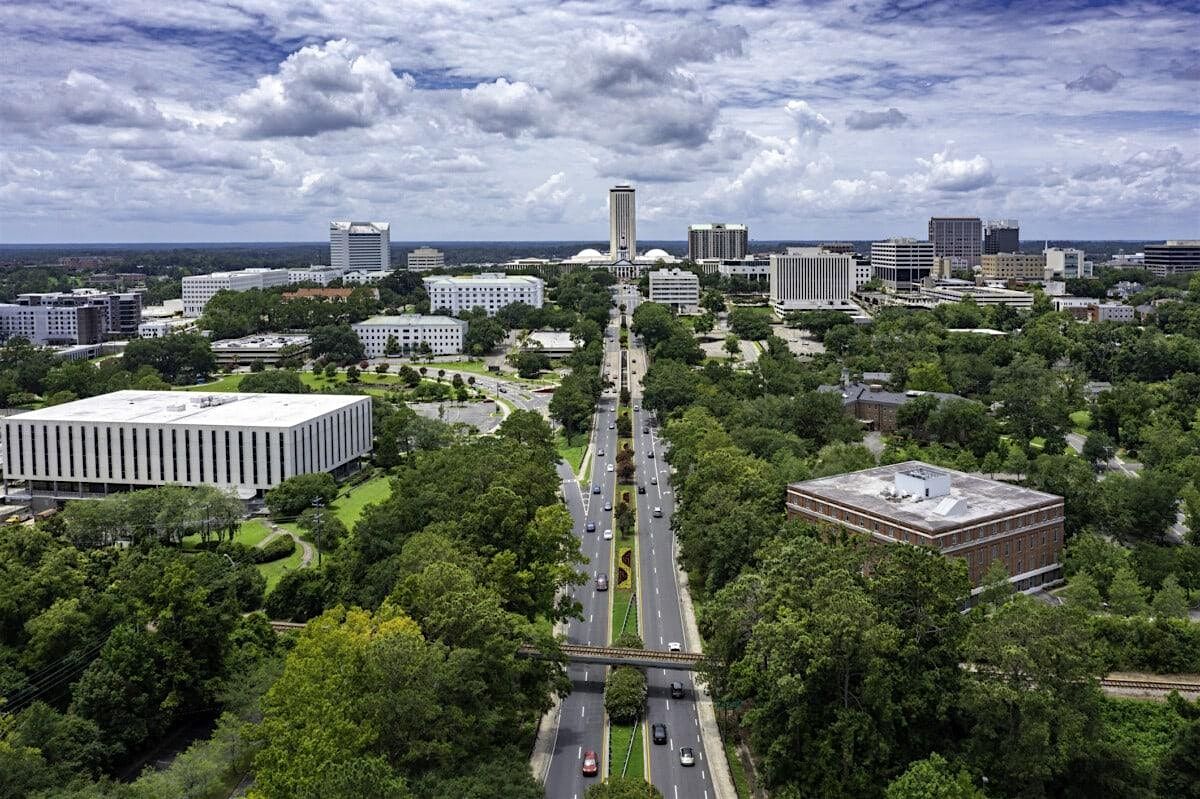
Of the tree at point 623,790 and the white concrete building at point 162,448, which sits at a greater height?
the white concrete building at point 162,448

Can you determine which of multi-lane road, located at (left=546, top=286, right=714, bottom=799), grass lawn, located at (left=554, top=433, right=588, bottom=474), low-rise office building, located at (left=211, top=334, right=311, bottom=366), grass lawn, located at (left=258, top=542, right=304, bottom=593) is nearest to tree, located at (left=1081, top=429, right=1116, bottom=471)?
multi-lane road, located at (left=546, top=286, right=714, bottom=799)

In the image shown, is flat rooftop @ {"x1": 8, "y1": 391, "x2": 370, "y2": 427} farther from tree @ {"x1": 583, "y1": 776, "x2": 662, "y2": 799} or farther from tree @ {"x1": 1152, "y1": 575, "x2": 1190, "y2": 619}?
tree @ {"x1": 1152, "y1": 575, "x2": 1190, "y2": 619}

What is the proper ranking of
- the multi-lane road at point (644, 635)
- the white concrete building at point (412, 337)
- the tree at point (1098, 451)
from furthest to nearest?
the white concrete building at point (412, 337) → the tree at point (1098, 451) → the multi-lane road at point (644, 635)

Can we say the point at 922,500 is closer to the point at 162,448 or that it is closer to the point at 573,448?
the point at 573,448

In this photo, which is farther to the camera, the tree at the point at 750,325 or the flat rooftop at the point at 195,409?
the tree at the point at 750,325

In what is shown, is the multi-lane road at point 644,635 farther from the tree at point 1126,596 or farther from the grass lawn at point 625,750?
the tree at point 1126,596

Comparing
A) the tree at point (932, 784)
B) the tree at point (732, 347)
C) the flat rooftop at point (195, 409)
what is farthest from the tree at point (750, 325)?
the tree at point (932, 784)
